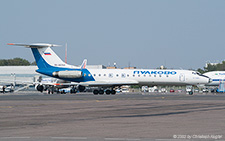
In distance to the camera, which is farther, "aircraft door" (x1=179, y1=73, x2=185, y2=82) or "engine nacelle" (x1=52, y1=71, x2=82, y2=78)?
"aircraft door" (x1=179, y1=73, x2=185, y2=82)

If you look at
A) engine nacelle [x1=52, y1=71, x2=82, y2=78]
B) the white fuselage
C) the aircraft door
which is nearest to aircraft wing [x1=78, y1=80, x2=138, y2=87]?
the white fuselage

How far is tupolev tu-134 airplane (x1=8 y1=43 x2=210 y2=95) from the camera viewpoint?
68.6 meters

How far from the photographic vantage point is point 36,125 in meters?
17.5

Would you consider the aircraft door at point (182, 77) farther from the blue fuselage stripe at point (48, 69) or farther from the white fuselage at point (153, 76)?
the blue fuselage stripe at point (48, 69)

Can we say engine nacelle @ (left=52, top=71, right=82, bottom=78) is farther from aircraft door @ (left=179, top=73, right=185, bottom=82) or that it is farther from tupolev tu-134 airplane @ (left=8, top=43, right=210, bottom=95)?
aircraft door @ (left=179, top=73, right=185, bottom=82)

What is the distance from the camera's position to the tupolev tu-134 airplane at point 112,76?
68625 millimetres

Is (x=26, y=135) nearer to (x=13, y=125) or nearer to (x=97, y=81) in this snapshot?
(x=13, y=125)

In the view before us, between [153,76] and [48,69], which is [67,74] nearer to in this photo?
[48,69]

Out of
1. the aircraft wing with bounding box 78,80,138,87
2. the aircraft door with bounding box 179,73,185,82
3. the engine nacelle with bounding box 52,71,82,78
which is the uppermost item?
the engine nacelle with bounding box 52,71,82,78

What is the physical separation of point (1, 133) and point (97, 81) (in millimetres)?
54294

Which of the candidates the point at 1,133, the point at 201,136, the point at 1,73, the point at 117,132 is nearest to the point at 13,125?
the point at 1,133

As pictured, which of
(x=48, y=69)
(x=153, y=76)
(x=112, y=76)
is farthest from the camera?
(x=48, y=69)

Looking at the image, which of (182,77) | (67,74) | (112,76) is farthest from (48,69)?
Result: (182,77)

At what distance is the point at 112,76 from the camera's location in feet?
228
